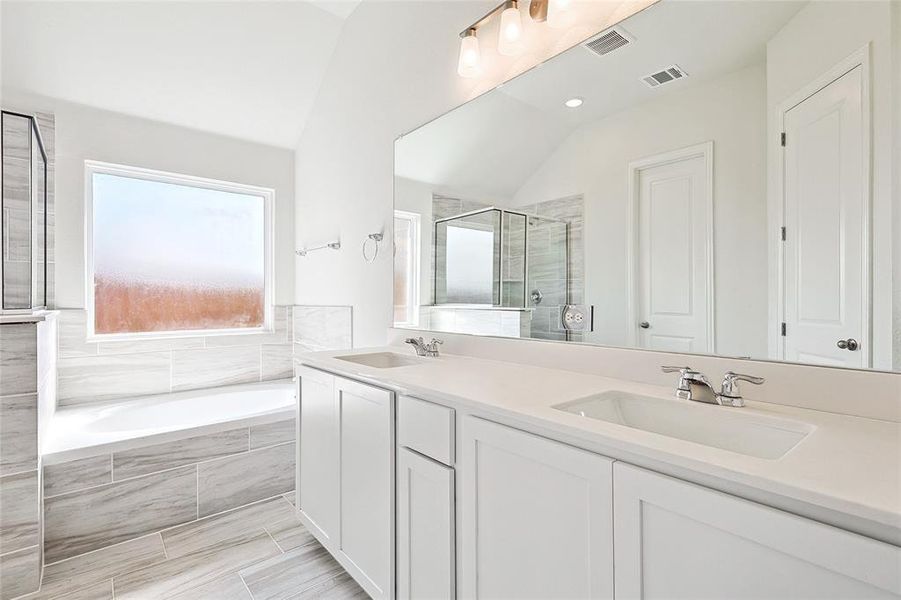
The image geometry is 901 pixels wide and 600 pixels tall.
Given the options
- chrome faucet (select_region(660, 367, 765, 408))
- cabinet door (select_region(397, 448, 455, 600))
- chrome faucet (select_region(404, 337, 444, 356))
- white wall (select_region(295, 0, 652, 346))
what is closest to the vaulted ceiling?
white wall (select_region(295, 0, 652, 346))

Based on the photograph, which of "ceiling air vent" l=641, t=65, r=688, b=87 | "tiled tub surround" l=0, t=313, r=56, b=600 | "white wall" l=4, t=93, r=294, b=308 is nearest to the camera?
"ceiling air vent" l=641, t=65, r=688, b=87

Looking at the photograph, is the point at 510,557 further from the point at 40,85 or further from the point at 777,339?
the point at 40,85

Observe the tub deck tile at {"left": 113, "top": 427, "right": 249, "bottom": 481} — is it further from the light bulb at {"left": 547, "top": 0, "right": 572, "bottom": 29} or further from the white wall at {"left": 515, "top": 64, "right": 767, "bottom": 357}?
the light bulb at {"left": 547, "top": 0, "right": 572, "bottom": 29}

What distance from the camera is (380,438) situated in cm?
146

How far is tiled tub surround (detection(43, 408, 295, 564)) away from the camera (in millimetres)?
1990

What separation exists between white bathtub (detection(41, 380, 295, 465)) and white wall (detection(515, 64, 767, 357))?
2.13 meters

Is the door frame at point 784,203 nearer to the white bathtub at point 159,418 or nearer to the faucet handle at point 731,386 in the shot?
the faucet handle at point 731,386

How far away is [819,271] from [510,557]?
3.36 feet

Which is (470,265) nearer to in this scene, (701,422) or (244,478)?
(701,422)

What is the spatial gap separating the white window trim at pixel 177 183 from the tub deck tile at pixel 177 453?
114cm

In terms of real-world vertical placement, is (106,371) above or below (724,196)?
below

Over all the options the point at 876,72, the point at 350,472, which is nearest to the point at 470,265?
the point at 350,472

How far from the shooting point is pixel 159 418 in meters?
2.83

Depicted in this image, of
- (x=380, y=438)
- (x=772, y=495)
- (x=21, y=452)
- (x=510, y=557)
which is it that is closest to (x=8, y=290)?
(x=21, y=452)
